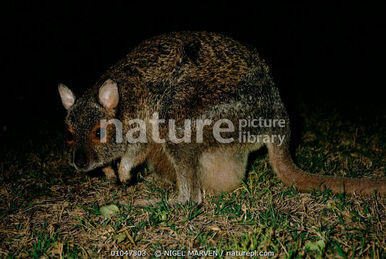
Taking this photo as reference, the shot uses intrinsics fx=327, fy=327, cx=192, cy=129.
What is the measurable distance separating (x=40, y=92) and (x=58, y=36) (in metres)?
4.85

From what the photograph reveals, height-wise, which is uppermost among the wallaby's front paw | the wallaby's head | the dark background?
the dark background

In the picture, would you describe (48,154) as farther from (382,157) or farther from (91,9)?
(91,9)

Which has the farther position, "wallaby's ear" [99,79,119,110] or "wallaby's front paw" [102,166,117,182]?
"wallaby's front paw" [102,166,117,182]

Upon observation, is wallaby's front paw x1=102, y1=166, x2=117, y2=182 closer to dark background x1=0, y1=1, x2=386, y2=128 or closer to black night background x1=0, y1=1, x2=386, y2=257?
black night background x1=0, y1=1, x2=386, y2=257

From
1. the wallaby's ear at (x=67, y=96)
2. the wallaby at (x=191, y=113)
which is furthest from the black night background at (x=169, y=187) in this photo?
the wallaby's ear at (x=67, y=96)

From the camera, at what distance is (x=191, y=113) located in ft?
10.0

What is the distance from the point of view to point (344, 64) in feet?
39.9

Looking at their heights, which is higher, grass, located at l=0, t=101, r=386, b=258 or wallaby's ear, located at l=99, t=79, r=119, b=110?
wallaby's ear, located at l=99, t=79, r=119, b=110

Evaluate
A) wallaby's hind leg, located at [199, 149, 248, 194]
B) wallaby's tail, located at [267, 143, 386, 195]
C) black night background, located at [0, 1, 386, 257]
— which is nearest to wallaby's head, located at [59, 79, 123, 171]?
black night background, located at [0, 1, 386, 257]

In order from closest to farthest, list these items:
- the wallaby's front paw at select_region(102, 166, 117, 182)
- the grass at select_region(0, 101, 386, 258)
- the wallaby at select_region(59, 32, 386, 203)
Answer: the grass at select_region(0, 101, 386, 258), the wallaby at select_region(59, 32, 386, 203), the wallaby's front paw at select_region(102, 166, 117, 182)

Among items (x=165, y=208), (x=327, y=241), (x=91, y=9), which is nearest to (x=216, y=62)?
(x=165, y=208)

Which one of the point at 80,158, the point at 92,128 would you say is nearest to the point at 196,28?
the point at 92,128

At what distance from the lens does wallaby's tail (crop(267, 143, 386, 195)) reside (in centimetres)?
281

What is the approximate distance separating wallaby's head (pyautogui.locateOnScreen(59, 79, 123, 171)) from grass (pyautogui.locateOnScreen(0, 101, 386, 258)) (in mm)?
458
